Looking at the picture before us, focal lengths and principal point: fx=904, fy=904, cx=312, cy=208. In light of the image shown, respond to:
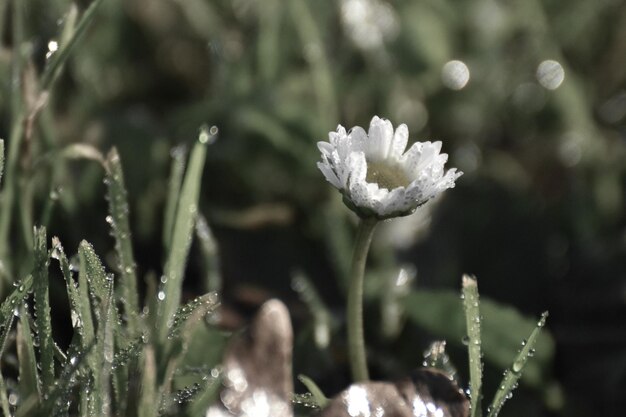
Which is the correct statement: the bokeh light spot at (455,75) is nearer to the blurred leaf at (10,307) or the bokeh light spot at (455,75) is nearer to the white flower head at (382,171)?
the white flower head at (382,171)

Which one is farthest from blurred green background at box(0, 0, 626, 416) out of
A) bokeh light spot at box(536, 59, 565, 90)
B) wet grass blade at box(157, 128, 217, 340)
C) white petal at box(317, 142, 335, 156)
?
white petal at box(317, 142, 335, 156)

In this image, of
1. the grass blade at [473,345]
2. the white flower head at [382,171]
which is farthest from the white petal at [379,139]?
the grass blade at [473,345]

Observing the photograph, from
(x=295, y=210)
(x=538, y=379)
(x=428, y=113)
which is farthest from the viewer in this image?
(x=428, y=113)

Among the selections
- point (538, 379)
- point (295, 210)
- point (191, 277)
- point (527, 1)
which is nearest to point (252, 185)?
point (295, 210)

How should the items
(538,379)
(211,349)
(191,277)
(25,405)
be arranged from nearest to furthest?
(25,405) < (211,349) < (538,379) < (191,277)

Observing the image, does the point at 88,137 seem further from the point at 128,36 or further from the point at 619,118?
the point at 619,118
